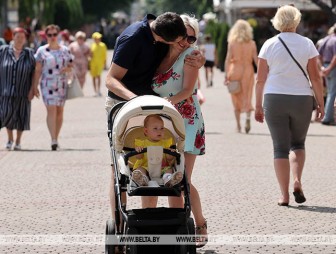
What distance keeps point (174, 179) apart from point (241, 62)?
1238 centimetres

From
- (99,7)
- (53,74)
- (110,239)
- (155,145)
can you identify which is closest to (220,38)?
(53,74)

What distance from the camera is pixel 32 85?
17172mm

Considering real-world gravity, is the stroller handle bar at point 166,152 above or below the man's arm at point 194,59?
below

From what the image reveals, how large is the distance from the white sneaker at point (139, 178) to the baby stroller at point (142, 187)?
29 millimetres

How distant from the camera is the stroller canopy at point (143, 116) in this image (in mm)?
7551

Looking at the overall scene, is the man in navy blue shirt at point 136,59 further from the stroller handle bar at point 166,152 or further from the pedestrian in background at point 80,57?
the pedestrian in background at point 80,57

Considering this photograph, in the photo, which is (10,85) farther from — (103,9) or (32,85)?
(103,9)

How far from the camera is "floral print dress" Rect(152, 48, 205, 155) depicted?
832 cm

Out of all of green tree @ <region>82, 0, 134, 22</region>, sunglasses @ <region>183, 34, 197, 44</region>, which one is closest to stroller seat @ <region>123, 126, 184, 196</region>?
sunglasses @ <region>183, 34, 197, 44</region>

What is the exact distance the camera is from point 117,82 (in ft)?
27.0

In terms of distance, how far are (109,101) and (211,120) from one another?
1424cm

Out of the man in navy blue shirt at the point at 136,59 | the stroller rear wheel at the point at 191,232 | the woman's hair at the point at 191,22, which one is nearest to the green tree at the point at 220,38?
the woman's hair at the point at 191,22

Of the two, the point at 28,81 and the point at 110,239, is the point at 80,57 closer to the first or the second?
the point at 28,81

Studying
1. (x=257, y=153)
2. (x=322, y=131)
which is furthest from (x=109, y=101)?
(x=322, y=131)
